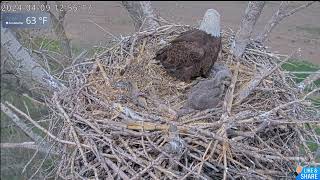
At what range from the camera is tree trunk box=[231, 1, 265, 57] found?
3340mm

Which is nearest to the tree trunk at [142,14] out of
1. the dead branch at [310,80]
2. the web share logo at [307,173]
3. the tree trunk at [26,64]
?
the tree trunk at [26,64]

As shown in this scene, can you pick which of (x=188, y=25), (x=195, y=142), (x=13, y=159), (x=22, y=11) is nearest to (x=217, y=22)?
(x=188, y=25)

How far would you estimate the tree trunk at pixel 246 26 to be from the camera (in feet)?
11.0

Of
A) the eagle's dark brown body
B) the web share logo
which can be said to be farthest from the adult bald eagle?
the web share logo

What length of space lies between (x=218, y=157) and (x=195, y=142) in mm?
150

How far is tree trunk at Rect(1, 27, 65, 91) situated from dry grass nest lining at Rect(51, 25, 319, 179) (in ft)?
0.50

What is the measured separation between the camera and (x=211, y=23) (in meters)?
3.65

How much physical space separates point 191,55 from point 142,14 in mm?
1010

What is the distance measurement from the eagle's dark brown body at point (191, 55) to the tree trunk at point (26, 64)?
2.51ft

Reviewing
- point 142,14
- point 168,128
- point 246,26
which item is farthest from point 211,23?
point 168,128

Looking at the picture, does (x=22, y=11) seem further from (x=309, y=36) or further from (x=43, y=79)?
(x=309, y=36)

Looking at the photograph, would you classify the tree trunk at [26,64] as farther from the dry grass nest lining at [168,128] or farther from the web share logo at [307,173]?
the web share logo at [307,173]

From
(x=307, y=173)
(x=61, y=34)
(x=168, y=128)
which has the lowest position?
(x=307, y=173)

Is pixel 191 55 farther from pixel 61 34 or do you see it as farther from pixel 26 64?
pixel 61 34
